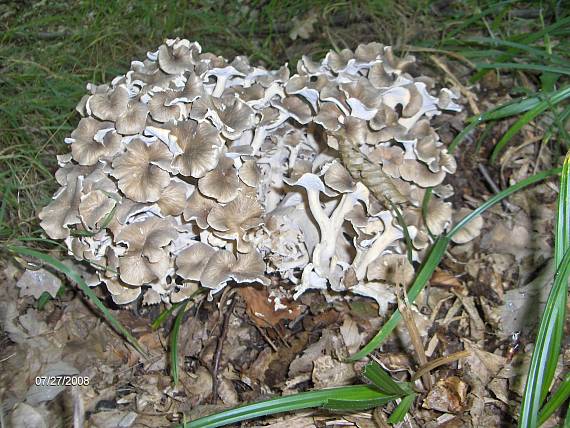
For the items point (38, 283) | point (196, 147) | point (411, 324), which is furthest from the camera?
point (38, 283)

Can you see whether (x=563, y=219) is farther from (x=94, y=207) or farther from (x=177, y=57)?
(x=94, y=207)

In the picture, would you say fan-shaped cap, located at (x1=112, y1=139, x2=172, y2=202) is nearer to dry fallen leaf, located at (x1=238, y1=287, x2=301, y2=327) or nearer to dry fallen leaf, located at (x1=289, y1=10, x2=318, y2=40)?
dry fallen leaf, located at (x1=238, y1=287, x2=301, y2=327)

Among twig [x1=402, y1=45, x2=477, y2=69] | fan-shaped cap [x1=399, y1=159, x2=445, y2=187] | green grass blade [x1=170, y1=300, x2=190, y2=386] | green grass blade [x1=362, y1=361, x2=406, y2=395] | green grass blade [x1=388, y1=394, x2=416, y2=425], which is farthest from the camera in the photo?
twig [x1=402, y1=45, x2=477, y2=69]

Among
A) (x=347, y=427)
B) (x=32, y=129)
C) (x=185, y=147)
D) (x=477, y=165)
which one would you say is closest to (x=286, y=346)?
(x=347, y=427)

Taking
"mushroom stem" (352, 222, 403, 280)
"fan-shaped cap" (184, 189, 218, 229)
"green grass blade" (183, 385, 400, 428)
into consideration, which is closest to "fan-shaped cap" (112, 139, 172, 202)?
"fan-shaped cap" (184, 189, 218, 229)

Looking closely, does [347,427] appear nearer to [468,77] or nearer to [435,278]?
[435,278]

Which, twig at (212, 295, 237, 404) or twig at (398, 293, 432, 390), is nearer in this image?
twig at (398, 293, 432, 390)

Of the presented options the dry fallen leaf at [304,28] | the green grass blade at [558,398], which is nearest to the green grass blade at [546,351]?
the green grass blade at [558,398]
